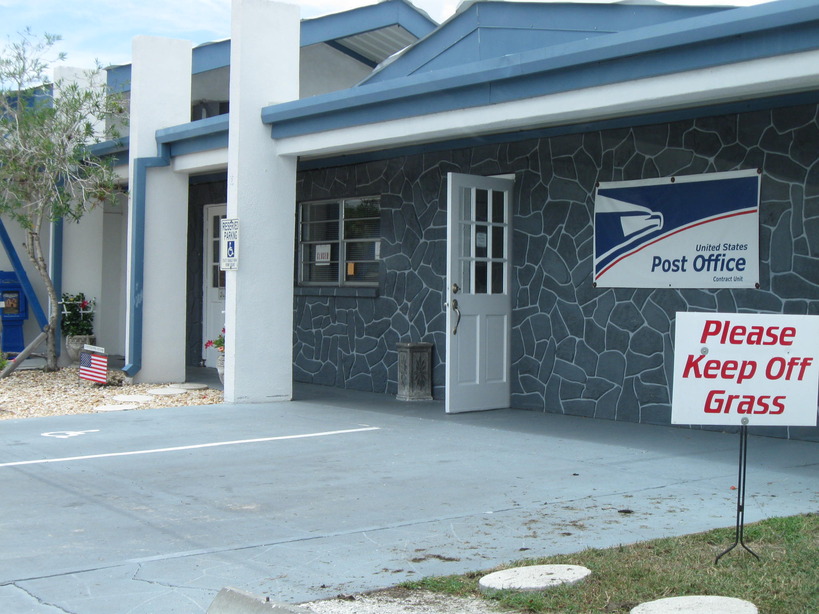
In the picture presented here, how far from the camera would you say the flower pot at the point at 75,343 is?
16.6 metres

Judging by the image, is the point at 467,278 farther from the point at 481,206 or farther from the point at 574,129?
the point at 574,129

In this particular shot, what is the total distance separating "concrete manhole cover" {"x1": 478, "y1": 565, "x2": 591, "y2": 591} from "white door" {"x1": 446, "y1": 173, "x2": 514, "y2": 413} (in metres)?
6.00

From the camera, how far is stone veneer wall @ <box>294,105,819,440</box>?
31.2 feet

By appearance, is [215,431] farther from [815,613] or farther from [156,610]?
[815,613]

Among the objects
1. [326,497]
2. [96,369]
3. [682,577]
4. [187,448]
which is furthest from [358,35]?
[682,577]

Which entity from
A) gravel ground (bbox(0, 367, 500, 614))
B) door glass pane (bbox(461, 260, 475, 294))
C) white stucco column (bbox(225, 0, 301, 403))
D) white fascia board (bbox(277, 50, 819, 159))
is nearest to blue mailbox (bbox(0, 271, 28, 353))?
gravel ground (bbox(0, 367, 500, 614))

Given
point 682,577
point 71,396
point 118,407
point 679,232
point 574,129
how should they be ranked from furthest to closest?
point 71,396, point 118,407, point 574,129, point 679,232, point 682,577

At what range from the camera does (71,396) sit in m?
13.0

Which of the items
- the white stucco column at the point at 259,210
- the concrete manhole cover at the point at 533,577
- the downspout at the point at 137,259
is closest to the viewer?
the concrete manhole cover at the point at 533,577

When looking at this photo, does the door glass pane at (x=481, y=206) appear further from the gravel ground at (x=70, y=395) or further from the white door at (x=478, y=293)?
the gravel ground at (x=70, y=395)

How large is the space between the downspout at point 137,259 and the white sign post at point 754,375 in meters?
9.91

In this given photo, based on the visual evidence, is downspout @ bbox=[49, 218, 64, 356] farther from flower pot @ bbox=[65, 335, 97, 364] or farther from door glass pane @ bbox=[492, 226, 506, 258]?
door glass pane @ bbox=[492, 226, 506, 258]

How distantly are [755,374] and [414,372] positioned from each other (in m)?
7.39

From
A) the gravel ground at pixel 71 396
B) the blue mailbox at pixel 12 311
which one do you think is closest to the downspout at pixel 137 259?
the gravel ground at pixel 71 396
